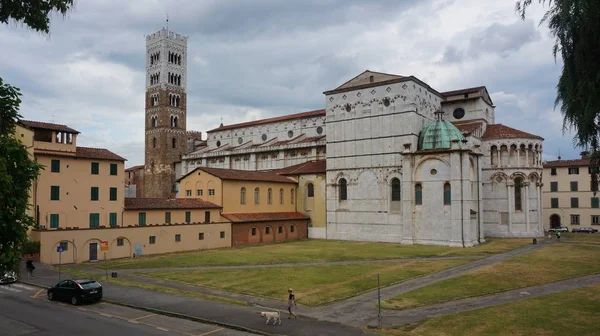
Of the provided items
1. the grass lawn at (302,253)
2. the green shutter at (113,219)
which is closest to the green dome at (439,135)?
the grass lawn at (302,253)

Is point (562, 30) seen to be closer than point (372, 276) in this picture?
Yes

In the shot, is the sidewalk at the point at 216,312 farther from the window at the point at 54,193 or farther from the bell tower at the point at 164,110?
the bell tower at the point at 164,110

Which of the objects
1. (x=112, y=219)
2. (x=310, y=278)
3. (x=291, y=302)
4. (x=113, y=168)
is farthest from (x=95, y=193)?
(x=291, y=302)

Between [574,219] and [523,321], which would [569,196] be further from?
[523,321]

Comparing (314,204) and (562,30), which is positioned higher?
(562,30)

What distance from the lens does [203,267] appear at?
3578 cm

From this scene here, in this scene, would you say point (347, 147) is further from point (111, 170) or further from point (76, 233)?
point (76, 233)

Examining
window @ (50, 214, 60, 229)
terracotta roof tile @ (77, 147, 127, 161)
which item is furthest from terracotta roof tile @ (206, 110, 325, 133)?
window @ (50, 214, 60, 229)

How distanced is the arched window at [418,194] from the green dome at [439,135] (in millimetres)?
4753

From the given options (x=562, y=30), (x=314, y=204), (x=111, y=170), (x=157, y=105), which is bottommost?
(x=314, y=204)

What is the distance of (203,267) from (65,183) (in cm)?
1634

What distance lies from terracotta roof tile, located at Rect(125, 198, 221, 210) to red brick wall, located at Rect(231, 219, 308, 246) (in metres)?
3.96

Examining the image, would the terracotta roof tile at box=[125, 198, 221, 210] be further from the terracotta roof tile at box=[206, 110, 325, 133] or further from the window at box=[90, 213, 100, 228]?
the terracotta roof tile at box=[206, 110, 325, 133]

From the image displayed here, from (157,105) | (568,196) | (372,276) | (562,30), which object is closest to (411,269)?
(372,276)
